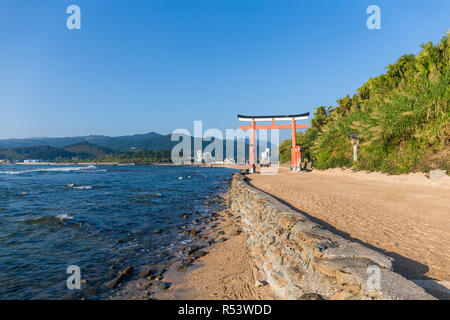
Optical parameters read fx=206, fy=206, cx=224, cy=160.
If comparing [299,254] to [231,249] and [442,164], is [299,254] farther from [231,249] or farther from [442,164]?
[442,164]

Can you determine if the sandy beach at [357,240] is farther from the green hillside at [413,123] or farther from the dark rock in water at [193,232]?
the green hillside at [413,123]

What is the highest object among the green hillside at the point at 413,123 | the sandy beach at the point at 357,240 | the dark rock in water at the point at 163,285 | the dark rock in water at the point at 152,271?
the green hillside at the point at 413,123

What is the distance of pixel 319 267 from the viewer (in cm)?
262

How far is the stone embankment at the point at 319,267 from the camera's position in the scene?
75.7 inches

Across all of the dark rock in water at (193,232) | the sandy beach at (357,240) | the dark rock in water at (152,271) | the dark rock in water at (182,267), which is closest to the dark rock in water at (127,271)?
the dark rock in water at (152,271)

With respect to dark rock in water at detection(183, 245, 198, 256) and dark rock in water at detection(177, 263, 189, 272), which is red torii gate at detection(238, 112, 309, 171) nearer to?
dark rock in water at detection(183, 245, 198, 256)

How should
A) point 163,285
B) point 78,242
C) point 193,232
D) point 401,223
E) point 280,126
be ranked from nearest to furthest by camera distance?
point 163,285 → point 401,223 → point 78,242 → point 193,232 → point 280,126

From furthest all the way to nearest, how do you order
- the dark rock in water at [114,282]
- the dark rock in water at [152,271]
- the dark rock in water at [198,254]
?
the dark rock in water at [198,254] < the dark rock in water at [152,271] < the dark rock in water at [114,282]

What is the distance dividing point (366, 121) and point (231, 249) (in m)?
15.7

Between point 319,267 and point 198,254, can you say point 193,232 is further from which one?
point 319,267

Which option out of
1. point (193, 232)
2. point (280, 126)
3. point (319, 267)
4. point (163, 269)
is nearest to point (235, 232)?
point (193, 232)

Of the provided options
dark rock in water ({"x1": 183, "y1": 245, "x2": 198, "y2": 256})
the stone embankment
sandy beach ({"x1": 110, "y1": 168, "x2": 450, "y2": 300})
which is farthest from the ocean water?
the stone embankment
